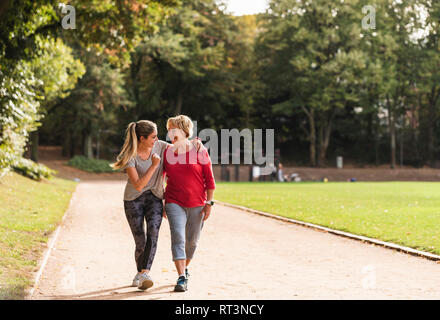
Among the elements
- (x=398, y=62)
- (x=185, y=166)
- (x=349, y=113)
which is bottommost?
(x=185, y=166)

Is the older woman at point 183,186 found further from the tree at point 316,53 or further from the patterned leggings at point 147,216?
the tree at point 316,53

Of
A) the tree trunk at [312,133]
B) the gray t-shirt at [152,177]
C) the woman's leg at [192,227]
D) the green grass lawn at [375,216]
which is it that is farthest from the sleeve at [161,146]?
the tree trunk at [312,133]

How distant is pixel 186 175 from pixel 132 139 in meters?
0.74

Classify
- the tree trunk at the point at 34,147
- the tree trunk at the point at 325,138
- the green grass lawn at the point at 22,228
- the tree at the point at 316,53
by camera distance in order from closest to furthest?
the green grass lawn at the point at 22,228 → the tree trunk at the point at 34,147 → the tree at the point at 316,53 → the tree trunk at the point at 325,138

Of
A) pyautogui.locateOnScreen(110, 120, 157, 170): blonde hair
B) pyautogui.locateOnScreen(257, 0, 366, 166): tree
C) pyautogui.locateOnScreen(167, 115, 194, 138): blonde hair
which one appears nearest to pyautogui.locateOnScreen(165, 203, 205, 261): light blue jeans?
pyautogui.locateOnScreen(110, 120, 157, 170): blonde hair

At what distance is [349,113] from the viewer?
5869cm

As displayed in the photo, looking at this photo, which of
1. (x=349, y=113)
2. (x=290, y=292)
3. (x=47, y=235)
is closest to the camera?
(x=290, y=292)

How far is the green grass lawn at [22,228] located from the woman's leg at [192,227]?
74.2 inches

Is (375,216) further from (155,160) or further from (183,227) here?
(155,160)

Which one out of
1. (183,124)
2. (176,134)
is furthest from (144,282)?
(183,124)

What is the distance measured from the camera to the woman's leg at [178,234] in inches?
260

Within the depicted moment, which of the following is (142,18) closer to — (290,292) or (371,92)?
(290,292)

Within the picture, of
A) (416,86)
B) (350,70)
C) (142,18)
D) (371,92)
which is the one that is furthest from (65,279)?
(416,86)

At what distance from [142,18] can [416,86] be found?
3965 centimetres
